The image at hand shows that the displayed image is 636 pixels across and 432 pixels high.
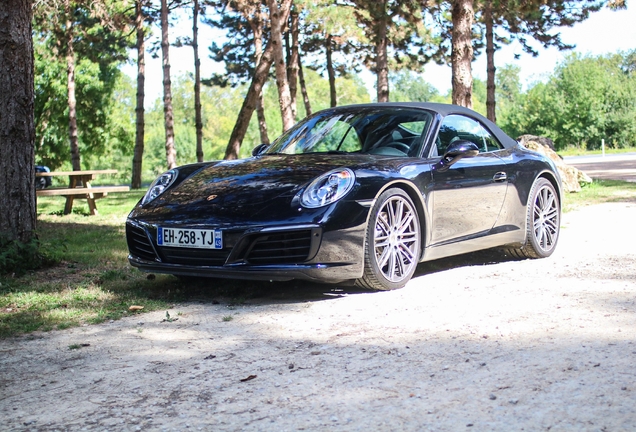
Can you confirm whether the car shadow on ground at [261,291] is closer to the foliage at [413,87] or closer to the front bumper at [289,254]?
the front bumper at [289,254]

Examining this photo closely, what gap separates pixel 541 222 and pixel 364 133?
2.04m

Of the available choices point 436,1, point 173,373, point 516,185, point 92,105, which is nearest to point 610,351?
point 173,373

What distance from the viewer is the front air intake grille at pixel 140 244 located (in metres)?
5.64

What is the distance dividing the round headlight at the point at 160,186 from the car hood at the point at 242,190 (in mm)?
113

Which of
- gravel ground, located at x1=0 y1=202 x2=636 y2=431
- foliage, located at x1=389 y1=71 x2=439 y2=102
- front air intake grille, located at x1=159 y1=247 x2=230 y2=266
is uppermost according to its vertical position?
foliage, located at x1=389 y1=71 x2=439 y2=102

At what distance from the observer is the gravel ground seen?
3012 mm

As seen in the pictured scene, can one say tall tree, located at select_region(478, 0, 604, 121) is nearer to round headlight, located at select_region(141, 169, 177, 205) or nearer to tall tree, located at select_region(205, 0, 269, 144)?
tall tree, located at select_region(205, 0, 269, 144)

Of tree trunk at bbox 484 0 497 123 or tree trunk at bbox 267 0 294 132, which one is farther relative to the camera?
tree trunk at bbox 484 0 497 123

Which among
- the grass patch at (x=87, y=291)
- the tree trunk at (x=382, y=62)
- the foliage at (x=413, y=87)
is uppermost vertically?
the foliage at (x=413, y=87)

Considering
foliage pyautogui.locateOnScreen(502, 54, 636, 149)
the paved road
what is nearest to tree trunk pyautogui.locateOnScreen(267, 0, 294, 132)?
the paved road

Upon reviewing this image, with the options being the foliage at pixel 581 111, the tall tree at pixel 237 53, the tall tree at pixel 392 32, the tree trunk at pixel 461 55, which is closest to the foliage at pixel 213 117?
the foliage at pixel 581 111

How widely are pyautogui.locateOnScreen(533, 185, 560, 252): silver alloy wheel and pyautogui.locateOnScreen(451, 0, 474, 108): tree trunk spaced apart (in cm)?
522

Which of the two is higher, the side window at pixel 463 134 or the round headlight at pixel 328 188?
the side window at pixel 463 134

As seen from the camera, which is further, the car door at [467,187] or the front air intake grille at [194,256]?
the car door at [467,187]
